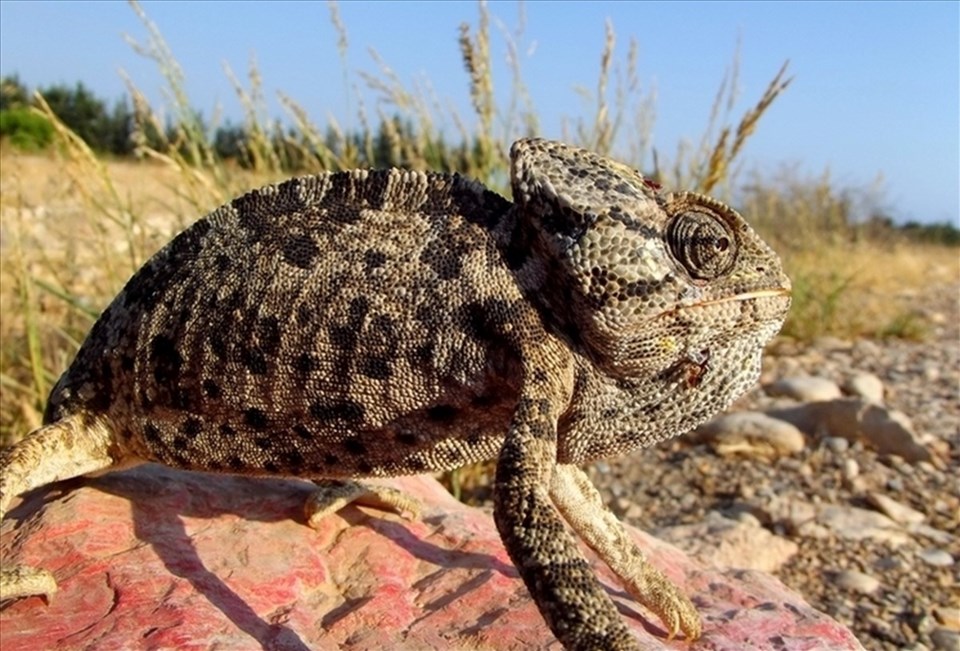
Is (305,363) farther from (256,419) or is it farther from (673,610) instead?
(673,610)

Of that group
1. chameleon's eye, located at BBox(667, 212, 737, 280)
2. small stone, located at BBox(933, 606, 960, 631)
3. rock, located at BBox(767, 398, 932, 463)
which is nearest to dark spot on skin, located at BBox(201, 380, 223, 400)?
chameleon's eye, located at BBox(667, 212, 737, 280)

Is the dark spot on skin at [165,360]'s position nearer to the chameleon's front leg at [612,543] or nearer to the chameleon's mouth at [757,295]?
the chameleon's front leg at [612,543]

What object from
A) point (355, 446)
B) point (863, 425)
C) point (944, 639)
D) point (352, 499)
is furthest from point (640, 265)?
point (863, 425)

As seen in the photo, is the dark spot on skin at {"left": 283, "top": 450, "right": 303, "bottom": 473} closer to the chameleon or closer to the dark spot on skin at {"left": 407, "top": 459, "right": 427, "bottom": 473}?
the chameleon

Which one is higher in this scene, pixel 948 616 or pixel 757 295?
pixel 757 295

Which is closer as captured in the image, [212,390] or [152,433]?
[212,390]

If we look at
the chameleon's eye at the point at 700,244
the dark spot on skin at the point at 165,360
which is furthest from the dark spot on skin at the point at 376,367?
the chameleon's eye at the point at 700,244

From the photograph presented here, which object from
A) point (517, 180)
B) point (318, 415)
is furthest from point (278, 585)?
point (517, 180)
